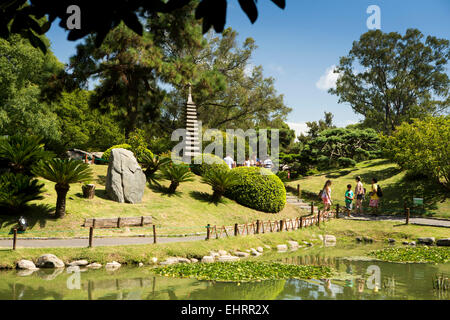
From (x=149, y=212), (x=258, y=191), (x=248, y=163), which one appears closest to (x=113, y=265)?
Answer: (x=149, y=212)

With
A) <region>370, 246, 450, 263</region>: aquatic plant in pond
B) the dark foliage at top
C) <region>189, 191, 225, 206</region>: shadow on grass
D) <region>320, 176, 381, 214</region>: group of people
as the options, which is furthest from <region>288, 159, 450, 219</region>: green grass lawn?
the dark foliage at top

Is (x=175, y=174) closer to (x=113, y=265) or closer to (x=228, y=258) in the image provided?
(x=228, y=258)

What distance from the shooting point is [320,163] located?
32.9 metres

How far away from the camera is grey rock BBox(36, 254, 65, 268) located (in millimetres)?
10625

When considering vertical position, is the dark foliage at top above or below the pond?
above

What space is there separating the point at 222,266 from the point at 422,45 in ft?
127

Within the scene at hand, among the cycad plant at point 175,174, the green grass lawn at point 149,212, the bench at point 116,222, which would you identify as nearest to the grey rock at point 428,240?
the green grass lawn at point 149,212

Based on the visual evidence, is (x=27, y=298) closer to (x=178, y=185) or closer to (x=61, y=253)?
(x=61, y=253)

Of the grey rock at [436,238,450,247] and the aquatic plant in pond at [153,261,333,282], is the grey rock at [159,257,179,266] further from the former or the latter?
the grey rock at [436,238,450,247]

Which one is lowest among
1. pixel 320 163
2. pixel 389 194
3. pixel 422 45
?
pixel 389 194

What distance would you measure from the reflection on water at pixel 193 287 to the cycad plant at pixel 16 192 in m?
4.41

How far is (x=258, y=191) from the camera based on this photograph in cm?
2058

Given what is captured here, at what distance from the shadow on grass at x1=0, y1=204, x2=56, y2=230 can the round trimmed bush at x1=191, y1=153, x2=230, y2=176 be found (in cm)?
1038

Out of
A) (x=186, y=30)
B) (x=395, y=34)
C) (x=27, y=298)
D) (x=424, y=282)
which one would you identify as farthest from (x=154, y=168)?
(x=395, y=34)
